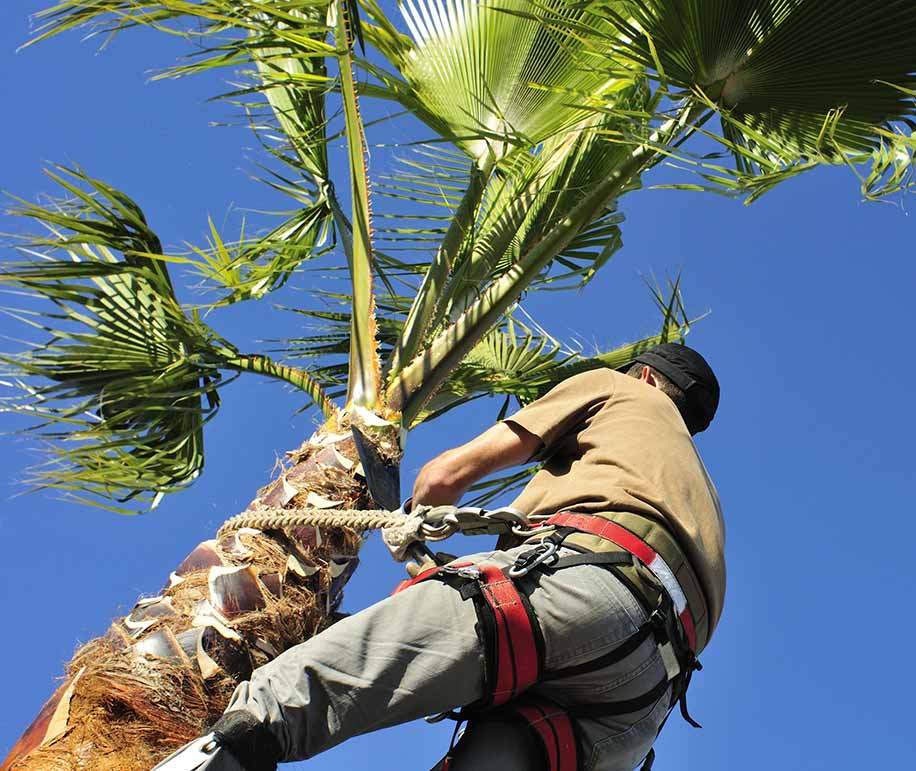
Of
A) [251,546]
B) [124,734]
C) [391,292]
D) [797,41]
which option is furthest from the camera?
[391,292]

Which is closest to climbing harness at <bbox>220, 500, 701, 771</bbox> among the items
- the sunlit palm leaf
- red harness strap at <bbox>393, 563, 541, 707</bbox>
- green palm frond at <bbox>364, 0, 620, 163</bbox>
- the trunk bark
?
red harness strap at <bbox>393, 563, 541, 707</bbox>

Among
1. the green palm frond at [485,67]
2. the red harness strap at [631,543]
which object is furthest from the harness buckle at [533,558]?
the green palm frond at [485,67]

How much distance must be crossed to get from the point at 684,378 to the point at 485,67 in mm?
2084

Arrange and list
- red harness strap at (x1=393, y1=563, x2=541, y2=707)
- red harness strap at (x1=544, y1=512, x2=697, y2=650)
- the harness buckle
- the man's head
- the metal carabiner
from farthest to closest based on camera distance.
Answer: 1. the man's head
2. red harness strap at (x1=544, y1=512, x2=697, y2=650)
3. the harness buckle
4. red harness strap at (x1=393, y1=563, x2=541, y2=707)
5. the metal carabiner

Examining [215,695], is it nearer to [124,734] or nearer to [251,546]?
[124,734]

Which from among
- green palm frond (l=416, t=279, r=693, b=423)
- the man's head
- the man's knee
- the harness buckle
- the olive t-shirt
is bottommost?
the man's knee

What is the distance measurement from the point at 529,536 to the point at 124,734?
1.24 metres

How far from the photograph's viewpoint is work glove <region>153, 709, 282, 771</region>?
1987 millimetres

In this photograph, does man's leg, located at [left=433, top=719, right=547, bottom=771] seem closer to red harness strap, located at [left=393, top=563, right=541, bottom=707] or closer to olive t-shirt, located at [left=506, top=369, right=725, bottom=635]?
red harness strap, located at [left=393, top=563, right=541, bottom=707]

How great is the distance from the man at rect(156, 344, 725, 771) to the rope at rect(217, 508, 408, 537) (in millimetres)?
132

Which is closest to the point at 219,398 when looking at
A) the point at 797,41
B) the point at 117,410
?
the point at 117,410

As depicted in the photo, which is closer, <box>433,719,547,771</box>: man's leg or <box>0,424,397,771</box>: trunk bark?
<box>433,719,547,771</box>: man's leg

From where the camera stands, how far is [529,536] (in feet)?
8.68

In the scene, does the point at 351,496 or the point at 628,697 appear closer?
the point at 628,697
